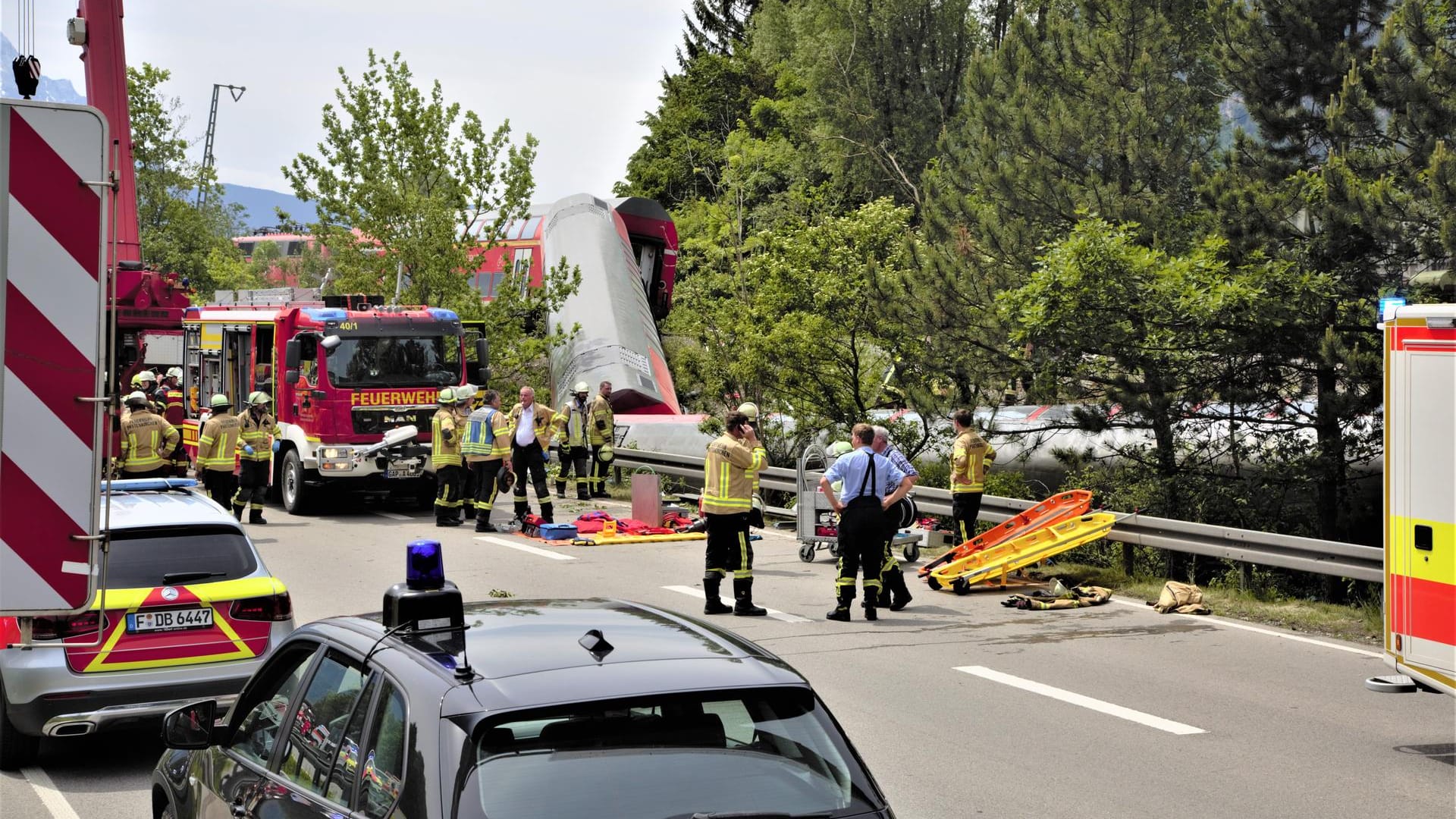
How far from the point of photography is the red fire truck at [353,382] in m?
20.0

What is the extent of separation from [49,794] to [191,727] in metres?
3.35

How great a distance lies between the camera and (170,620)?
781 cm

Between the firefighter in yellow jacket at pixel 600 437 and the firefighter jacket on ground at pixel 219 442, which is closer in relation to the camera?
the firefighter jacket on ground at pixel 219 442

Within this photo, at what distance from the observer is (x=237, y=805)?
4520mm

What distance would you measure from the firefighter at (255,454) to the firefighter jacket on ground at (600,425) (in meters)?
5.27

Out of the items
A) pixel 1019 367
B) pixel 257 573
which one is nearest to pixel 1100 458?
pixel 1019 367

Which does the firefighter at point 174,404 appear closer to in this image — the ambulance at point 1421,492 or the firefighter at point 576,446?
the firefighter at point 576,446

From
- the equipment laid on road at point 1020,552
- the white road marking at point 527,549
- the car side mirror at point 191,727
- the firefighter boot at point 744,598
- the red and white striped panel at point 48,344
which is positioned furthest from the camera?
the white road marking at point 527,549

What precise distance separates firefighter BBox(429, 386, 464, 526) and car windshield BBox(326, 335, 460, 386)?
32.2 inches

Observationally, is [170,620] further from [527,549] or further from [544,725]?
[527,549]

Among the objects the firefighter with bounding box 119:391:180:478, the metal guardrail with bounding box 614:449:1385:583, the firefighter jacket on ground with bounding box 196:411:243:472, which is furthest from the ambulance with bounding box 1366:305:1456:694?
the firefighter jacket on ground with bounding box 196:411:243:472

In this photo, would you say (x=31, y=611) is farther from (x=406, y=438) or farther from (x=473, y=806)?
(x=406, y=438)

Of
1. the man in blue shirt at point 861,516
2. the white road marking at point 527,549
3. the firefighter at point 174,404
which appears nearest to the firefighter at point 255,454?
the firefighter at point 174,404

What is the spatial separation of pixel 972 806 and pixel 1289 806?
5.28 feet
